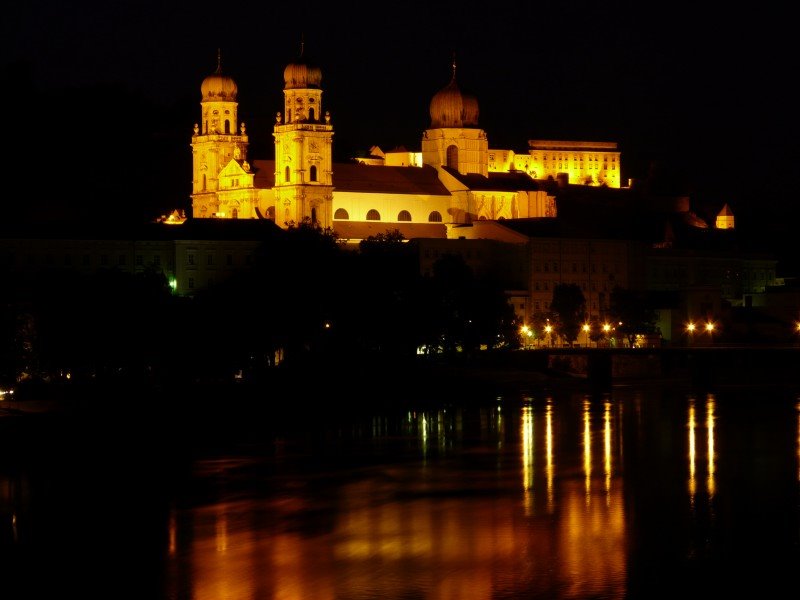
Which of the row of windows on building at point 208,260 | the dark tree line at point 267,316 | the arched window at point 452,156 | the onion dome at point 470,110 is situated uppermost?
the onion dome at point 470,110

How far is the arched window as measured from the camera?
131m

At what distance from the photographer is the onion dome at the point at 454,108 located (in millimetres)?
131125

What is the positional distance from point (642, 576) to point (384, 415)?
33.9 meters

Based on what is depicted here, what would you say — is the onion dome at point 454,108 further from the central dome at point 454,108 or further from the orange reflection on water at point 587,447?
the orange reflection on water at point 587,447

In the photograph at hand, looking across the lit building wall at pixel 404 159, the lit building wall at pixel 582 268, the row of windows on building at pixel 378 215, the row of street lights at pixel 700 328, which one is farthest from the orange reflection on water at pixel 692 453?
the lit building wall at pixel 404 159

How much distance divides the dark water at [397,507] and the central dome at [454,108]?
208ft

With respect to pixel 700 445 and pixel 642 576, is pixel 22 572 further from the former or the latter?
pixel 700 445

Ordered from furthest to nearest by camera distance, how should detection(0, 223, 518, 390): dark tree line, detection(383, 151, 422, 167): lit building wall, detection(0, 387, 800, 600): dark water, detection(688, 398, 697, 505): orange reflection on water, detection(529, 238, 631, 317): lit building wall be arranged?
1. detection(383, 151, 422, 167): lit building wall
2. detection(529, 238, 631, 317): lit building wall
3. detection(0, 223, 518, 390): dark tree line
4. detection(688, 398, 697, 505): orange reflection on water
5. detection(0, 387, 800, 600): dark water

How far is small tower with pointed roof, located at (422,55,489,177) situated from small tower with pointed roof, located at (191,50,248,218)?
15705mm

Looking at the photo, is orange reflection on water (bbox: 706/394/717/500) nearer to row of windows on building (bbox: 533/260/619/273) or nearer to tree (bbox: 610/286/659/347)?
tree (bbox: 610/286/659/347)

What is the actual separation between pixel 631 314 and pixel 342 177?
67.0 feet

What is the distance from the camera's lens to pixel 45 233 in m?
108

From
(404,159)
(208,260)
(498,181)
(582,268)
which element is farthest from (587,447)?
(404,159)

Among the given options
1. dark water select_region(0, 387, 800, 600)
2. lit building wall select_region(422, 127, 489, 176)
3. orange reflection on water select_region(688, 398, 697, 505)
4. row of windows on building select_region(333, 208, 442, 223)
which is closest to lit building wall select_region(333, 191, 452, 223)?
row of windows on building select_region(333, 208, 442, 223)
